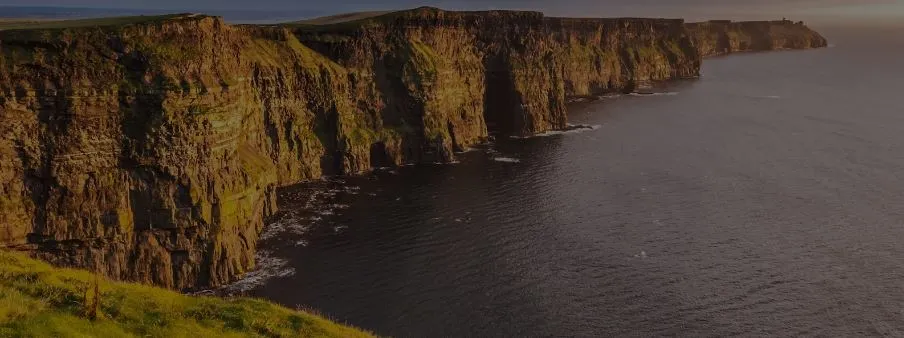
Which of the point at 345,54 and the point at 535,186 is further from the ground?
the point at 345,54

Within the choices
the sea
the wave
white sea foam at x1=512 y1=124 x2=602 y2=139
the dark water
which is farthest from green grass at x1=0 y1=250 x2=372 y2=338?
white sea foam at x1=512 y1=124 x2=602 y2=139

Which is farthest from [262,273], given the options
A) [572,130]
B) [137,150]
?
[572,130]

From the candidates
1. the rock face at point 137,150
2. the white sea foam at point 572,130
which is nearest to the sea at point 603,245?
the rock face at point 137,150

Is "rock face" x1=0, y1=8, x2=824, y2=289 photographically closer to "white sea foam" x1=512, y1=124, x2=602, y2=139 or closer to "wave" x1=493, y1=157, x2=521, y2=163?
"wave" x1=493, y1=157, x2=521, y2=163

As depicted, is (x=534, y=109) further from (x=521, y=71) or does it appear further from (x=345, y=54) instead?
(x=345, y=54)

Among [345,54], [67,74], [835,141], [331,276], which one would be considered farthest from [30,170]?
[835,141]

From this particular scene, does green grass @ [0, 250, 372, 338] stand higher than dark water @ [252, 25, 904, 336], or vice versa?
green grass @ [0, 250, 372, 338]
